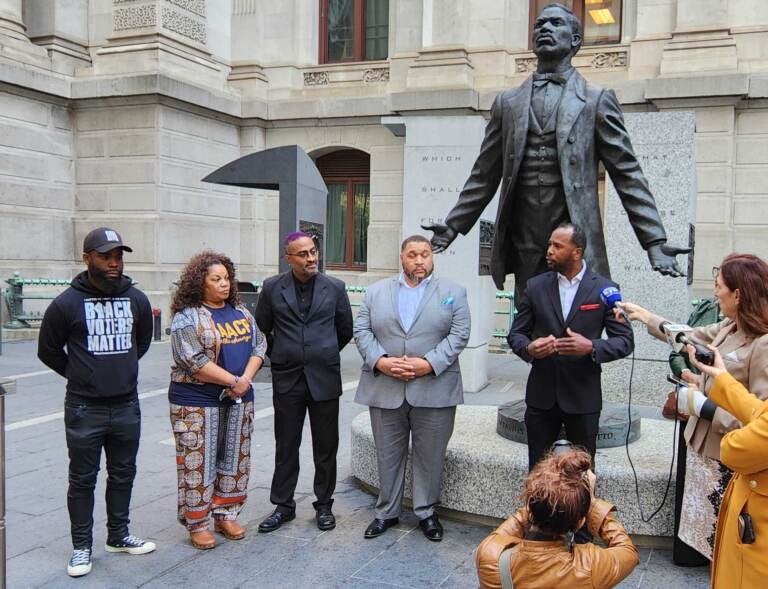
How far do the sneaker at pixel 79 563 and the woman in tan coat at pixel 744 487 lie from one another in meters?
3.15

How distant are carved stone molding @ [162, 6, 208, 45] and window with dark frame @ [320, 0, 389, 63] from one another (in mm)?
3132

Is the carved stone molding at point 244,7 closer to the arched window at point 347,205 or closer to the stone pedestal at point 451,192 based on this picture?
the arched window at point 347,205

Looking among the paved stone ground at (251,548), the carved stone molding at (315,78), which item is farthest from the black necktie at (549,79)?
the carved stone molding at (315,78)

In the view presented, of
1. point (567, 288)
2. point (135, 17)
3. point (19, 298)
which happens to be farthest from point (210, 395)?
point (135, 17)

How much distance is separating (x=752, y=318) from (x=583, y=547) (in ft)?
3.73

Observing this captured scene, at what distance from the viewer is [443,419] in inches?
182

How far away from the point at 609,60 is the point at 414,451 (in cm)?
1326

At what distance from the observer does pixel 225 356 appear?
4578mm

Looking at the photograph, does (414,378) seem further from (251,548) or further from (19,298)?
(19,298)

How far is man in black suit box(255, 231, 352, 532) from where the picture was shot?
15.7 ft

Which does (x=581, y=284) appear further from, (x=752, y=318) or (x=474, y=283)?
(x=474, y=283)

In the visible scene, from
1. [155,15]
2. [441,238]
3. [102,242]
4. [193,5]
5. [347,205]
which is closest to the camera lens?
[102,242]

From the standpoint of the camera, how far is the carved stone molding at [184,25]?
15695 millimetres

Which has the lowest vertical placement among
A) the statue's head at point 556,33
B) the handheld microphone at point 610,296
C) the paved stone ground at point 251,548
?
the paved stone ground at point 251,548
